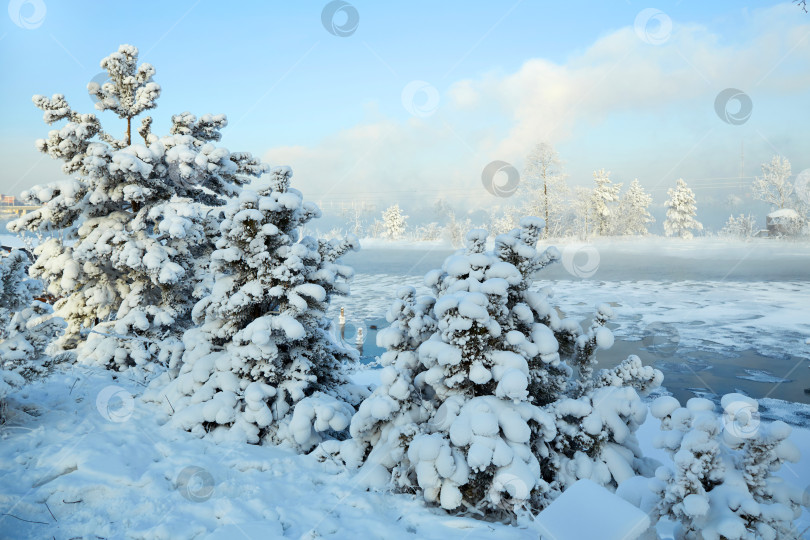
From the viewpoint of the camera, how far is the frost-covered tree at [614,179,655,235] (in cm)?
6341

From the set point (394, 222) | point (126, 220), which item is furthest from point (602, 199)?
point (126, 220)

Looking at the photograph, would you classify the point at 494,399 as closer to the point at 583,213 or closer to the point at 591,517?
the point at 591,517

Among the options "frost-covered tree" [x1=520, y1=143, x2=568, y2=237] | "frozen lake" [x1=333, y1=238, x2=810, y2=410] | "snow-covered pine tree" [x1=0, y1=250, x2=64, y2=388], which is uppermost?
"frost-covered tree" [x1=520, y1=143, x2=568, y2=237]

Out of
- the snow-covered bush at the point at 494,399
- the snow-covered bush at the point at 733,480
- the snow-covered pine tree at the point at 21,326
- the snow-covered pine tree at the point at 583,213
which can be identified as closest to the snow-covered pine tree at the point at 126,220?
the snow-covered pine tree at the point at 21,326

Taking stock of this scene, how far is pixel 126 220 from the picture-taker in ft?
32.7

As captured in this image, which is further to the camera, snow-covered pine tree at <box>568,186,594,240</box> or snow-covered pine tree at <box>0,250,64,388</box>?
snow-covered pine tree at <box>568,186,594,240</box>

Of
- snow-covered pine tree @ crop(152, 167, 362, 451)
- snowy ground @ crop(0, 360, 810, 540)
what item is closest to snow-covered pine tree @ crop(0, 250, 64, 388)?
snowy ground @ crop(0, 360, 810, 540)

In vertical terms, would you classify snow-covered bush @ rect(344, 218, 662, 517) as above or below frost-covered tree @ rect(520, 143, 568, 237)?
below

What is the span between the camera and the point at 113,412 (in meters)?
6.29

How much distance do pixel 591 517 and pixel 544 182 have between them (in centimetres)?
4413

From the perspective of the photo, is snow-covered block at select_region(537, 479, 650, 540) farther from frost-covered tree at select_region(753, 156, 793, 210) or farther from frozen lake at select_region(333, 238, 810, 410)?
frost-covered tree at select_region(753, 156, 793, 210)

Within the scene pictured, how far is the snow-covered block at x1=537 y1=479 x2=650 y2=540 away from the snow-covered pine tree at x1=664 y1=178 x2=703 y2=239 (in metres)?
69.0

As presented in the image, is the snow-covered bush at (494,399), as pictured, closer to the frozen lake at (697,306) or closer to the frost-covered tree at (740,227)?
the frozen lake at (697,306)

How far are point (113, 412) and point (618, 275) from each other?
1486 inches
